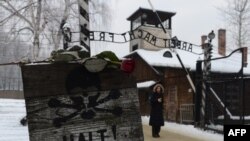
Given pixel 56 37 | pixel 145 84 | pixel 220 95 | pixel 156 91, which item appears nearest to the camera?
pixel 156 91

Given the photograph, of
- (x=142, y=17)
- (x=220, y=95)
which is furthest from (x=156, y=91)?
Answer: (x=142, y=17)

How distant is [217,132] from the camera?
13.9 meters

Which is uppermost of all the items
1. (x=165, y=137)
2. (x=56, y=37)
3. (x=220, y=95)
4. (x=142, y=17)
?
(x=142, y=17)

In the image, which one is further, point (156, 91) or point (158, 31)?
point (158, 31)

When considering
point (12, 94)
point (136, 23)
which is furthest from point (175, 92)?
point (12, 94)

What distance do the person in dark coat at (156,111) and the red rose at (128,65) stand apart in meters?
9.66

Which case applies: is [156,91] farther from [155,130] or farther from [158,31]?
[158,31]

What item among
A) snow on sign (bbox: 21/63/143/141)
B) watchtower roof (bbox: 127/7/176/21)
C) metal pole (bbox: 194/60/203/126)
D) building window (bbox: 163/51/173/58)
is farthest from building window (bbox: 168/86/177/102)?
snow on sign (bbox: 21/63/143/141)

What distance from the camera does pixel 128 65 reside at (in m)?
3.36

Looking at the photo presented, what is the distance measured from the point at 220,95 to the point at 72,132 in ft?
43.3

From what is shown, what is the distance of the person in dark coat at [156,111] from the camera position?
13172 millimetres

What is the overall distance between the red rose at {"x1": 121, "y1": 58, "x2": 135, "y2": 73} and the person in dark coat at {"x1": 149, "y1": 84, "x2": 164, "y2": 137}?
380 inches

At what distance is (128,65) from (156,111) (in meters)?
10.2

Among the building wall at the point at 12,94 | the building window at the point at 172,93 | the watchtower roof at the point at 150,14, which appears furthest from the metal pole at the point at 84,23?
the building wall at the point at 12,94
